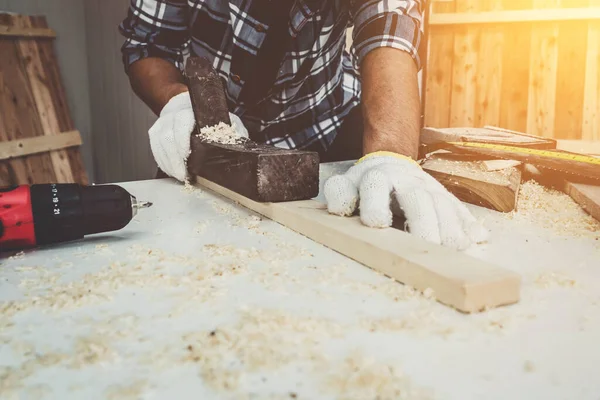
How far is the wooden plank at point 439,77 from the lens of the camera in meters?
4.71

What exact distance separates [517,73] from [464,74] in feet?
1.39

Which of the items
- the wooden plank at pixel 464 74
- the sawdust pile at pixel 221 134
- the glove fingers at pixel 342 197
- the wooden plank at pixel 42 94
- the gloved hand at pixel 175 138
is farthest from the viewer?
the wooden plank at pixel 464 74

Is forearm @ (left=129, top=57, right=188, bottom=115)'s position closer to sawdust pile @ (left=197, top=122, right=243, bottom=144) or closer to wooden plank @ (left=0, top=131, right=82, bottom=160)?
sawdust pile @ (left=197, top=122, right=243, bottom=144)

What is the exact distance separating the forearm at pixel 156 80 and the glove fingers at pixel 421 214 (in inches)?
37.5

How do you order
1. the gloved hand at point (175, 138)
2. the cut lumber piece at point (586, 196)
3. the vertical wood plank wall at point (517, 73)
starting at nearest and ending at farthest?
the cut lumber piece at point (586, 196) < the gloved hand at point (175, 138) < the vertical wood plank wall at point (517, 73)

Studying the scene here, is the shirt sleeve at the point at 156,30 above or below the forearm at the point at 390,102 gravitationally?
above

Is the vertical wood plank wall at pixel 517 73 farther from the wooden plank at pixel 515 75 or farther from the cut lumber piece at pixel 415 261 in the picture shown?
the cut lumber piece at pixel 415 261

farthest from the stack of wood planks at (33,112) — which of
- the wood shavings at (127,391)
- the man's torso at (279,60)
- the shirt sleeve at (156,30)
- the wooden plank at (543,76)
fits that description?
the wooden plank at (543,76)

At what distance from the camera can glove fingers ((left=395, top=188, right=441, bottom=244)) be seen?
0.84 meters

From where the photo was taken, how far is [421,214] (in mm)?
853

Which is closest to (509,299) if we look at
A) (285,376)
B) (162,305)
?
(285,376)

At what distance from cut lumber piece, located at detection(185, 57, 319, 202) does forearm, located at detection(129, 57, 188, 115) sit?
16.4 inches

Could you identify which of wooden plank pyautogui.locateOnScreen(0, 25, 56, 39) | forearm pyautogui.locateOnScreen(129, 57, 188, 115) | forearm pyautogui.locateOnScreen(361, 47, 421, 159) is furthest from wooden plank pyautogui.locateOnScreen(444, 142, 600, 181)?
wooden plank pyautogui.locateOnScreen(0, 25, 56, 39)

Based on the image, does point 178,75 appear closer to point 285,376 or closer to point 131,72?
point 131,72
